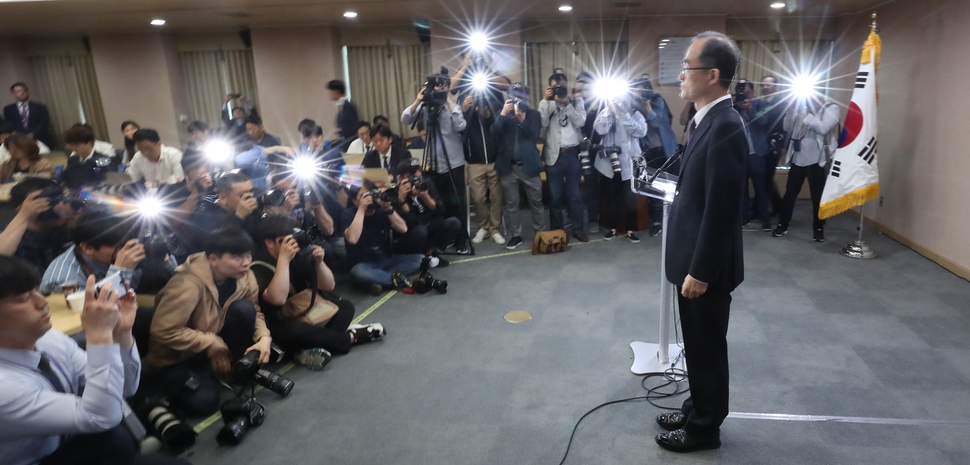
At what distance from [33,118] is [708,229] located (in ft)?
28.3

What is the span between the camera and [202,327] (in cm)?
258

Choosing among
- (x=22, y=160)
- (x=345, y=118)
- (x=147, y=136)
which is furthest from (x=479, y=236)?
(x=22, y=160)

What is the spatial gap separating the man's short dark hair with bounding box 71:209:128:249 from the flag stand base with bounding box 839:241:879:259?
4.81 m

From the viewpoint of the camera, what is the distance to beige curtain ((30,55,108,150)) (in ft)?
26.6

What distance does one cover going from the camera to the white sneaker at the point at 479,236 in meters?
5.40

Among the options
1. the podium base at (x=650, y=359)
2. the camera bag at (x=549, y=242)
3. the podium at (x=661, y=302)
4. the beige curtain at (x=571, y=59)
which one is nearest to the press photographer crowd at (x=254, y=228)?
the podium at (x=661, y=302)

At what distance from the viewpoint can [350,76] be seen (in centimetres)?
761

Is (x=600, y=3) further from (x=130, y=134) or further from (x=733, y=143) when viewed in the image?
(x=130, y=134)

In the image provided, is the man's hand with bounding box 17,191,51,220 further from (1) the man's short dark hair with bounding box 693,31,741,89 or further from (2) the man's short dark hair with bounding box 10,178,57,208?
(1) the man's short dark hair with bounding box 693,31,741,89

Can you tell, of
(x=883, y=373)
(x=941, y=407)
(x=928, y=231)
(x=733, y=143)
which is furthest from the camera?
(x=928, y=231)

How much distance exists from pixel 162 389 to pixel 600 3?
16.3 ft

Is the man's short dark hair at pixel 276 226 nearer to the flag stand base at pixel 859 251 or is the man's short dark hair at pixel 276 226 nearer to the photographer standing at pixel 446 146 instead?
the photographer standing at pixel 446 146

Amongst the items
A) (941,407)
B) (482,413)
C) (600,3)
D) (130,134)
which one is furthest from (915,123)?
(130,134)

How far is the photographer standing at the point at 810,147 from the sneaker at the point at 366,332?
12.2ft
